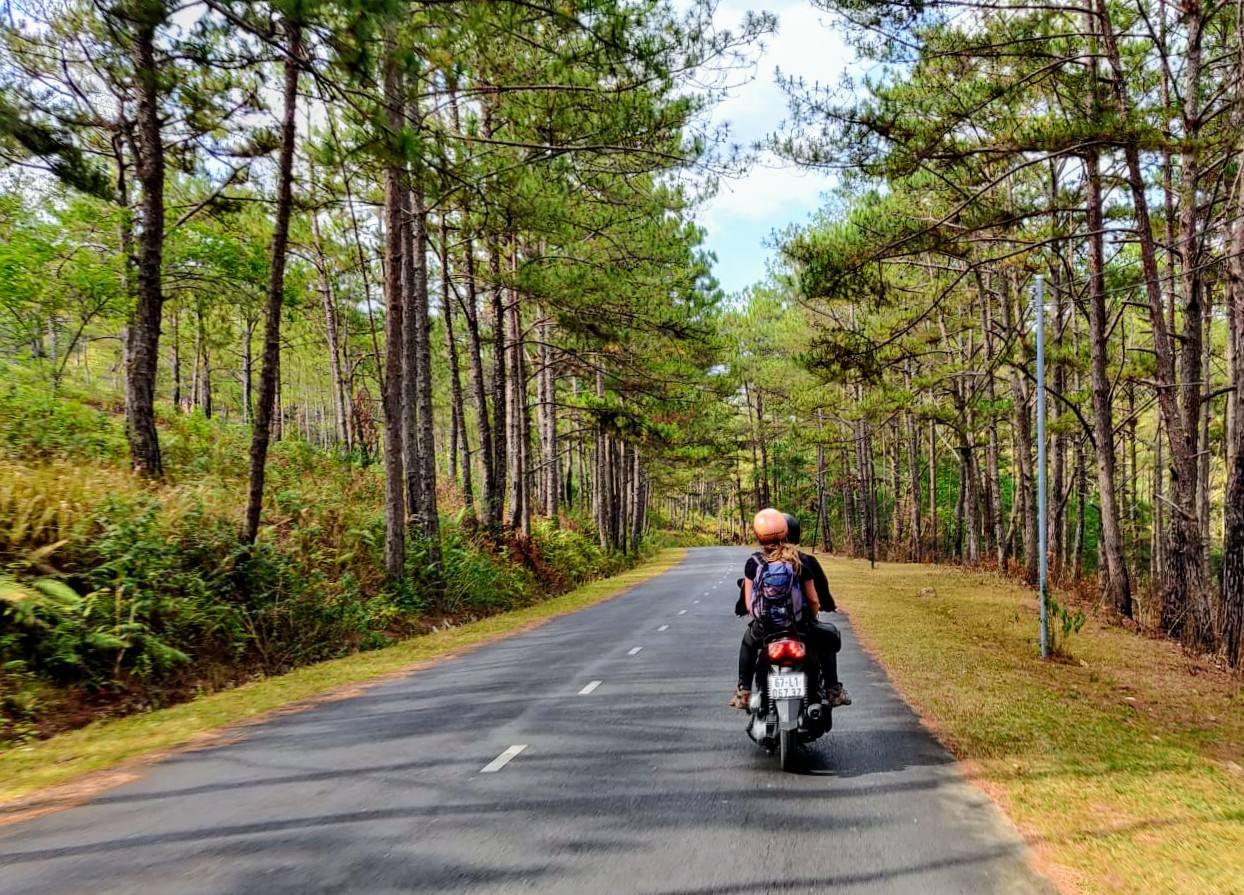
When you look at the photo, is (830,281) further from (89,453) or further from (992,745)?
(89,453)

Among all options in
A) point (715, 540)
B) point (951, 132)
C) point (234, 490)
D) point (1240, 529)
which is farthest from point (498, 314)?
point (715, 540)

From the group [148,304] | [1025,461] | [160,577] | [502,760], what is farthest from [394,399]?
[1025,461]

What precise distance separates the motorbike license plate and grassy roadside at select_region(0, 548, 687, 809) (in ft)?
17.0

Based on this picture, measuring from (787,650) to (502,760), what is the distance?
2.37m

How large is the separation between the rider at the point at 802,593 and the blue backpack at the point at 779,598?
7 centimetres

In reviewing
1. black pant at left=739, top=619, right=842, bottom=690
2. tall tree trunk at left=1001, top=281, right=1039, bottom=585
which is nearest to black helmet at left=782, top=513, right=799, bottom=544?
black pant at left=739, top=619, right=842, bottom=690

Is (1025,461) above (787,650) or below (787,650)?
above

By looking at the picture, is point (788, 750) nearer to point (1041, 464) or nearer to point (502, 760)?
point (502, 760)

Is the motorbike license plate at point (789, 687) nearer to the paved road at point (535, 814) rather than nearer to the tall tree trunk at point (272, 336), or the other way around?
the paved road at point (535, 814)

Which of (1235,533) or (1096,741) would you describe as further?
(1235,533)

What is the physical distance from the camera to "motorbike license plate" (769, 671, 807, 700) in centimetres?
625

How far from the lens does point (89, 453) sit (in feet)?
44.0

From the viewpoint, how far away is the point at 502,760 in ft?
21.6

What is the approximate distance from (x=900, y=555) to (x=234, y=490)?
36.6 metres
